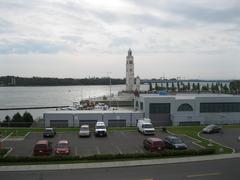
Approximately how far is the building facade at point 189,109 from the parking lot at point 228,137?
25.5ft

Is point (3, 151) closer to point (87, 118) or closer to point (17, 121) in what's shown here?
point (87, 118)

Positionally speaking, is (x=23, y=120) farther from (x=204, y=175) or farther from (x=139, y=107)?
(x=204, y=175)

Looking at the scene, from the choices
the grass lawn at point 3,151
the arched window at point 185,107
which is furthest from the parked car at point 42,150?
the arched window at point 185,107

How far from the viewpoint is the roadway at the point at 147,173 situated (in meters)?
22.0

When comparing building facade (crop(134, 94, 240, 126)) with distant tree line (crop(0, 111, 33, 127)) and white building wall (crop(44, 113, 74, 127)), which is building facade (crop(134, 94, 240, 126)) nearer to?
white building wall (crop(44, 113, 74, 127))

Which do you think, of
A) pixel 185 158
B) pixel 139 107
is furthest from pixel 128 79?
pixel 185 158

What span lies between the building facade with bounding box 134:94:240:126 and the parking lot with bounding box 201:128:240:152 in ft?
25.5

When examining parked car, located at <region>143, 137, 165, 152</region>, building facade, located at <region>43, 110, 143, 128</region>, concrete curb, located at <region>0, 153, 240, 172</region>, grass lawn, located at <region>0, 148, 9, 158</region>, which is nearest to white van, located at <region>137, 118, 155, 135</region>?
building facade, located at <region>43, 110, 143, 128</region>

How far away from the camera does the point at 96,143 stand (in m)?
35.8

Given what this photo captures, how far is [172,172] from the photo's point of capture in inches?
922

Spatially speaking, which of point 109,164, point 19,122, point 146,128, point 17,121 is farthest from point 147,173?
point 17,121

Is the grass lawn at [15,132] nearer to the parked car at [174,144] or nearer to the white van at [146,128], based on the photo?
the white van at [146,128]

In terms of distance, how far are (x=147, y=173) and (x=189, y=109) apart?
3253 cm

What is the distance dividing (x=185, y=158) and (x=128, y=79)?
9165 cm
